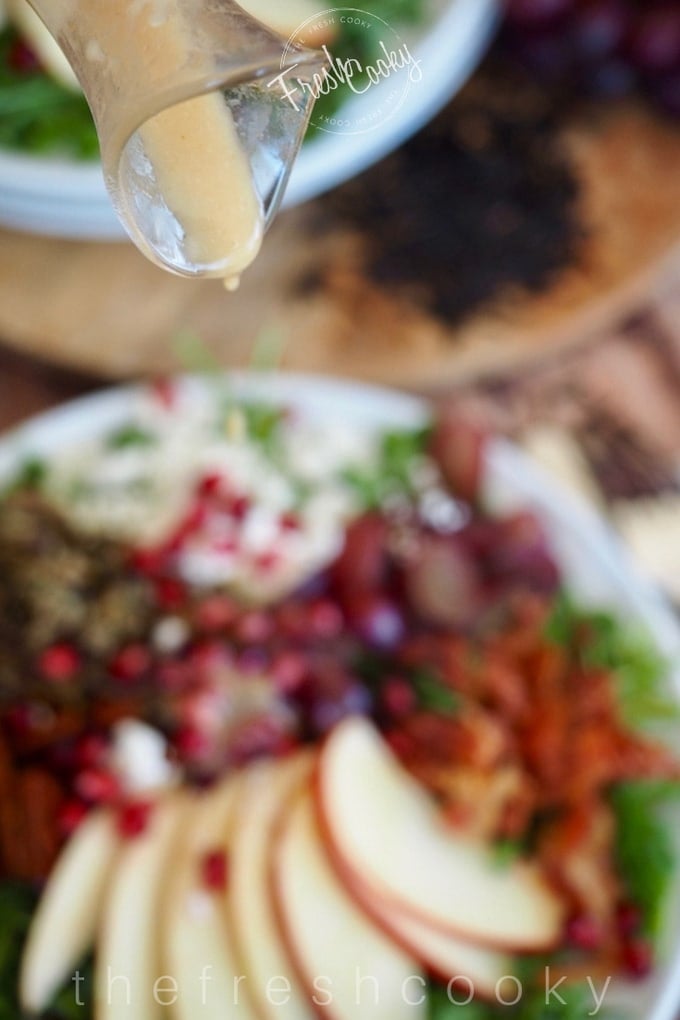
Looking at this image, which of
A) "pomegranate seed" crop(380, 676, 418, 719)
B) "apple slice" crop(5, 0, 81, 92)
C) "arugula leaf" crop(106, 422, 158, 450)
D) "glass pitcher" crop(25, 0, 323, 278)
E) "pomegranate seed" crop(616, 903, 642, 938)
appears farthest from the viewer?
"apple slice" crop(5, 0, 81, 92)

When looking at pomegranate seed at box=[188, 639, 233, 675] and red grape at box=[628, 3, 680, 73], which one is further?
red grape at box=[628, 3, 680, 73]

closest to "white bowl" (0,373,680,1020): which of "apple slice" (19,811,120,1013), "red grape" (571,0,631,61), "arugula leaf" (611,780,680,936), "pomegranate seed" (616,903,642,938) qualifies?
"arugula leaf" (611,780,680,936)

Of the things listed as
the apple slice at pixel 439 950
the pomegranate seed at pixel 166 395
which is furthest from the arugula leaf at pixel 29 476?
the apple slice at pixel 439 950

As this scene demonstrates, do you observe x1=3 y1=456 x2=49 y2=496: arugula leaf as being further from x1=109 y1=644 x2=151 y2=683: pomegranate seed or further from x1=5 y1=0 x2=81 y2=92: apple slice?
x1=5 y1=0 x2=81 y2=92: apple slice

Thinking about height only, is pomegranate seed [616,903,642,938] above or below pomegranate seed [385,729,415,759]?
below

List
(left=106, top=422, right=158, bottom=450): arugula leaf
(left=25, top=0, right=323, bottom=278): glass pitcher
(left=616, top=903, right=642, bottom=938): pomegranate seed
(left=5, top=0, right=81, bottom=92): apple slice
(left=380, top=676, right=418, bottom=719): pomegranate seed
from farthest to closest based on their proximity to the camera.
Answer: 1. (left=5, top=0, right=81, bottom=92): apple slice
2. (left=106, top=422, right=158, bottom=450): arugula leaf
3. (left=380, top=676, right=418, bottom=719): pomegranate seed
4. (left=616, top=903, right=642, bottom=938): pomegranate seed
5. (left=25, top=0, right=323, bottom=278): glass pitcher

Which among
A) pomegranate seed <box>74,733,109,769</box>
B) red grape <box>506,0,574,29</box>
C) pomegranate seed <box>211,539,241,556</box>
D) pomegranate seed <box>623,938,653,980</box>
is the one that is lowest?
pomegranate seed <box>623,938,653,980</box>

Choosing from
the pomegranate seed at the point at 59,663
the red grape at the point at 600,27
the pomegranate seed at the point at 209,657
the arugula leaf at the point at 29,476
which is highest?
the red grape at the point at 600,27

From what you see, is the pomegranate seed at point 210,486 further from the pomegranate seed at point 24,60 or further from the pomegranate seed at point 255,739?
the pomegranate seed at point 24,60
